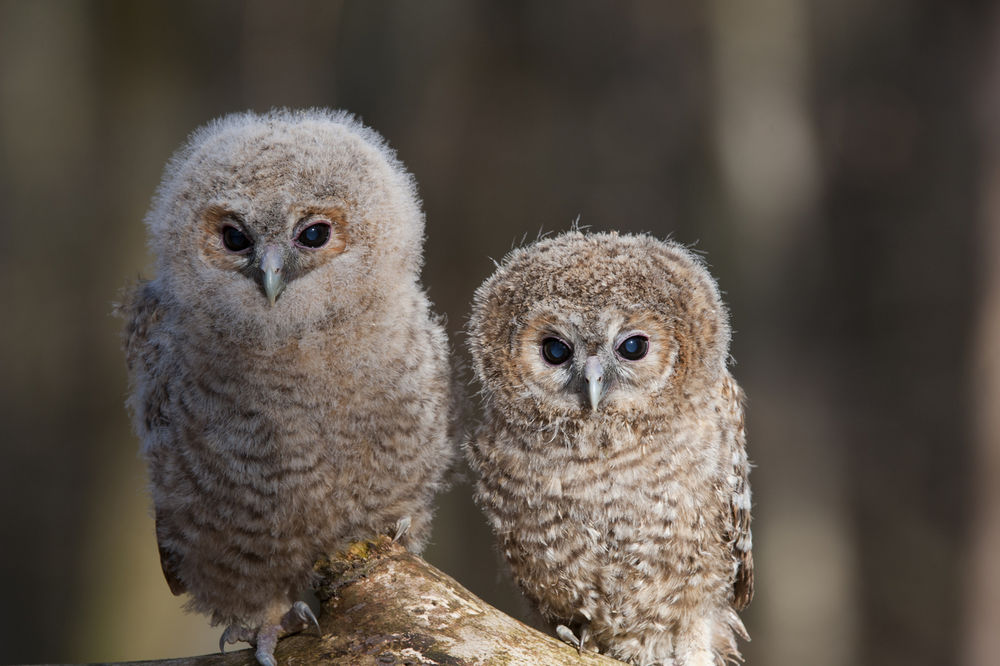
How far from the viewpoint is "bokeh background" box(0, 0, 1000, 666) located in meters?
4.86

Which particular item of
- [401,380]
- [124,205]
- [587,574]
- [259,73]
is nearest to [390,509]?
[401,380]

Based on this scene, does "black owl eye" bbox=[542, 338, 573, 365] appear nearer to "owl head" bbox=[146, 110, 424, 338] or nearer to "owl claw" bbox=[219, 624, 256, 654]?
"owl head" bbox=[146, 110, 424, 338]

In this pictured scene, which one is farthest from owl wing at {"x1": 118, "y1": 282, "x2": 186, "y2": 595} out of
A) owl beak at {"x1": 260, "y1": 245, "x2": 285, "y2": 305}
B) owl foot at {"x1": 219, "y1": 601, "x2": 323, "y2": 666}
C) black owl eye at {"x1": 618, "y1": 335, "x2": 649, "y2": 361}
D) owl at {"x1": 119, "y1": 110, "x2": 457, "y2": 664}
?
black owl eye at {"x1": 618, "y1": 335, "x2": 649, "y2": 361}

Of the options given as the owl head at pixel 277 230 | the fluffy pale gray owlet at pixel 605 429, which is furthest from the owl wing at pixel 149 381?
the fluffy pale gray owlet at pixel 605 429

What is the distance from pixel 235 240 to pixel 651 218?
3592mm

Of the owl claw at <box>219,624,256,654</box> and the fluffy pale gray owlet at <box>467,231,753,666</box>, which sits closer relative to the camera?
the fluffy pale gray owlet at <box>467,231,753,666</box>

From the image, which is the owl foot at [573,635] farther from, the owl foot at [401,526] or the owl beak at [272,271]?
the owl beak at [272,271]

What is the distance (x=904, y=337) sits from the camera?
16.3ft

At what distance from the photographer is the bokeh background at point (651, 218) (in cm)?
486

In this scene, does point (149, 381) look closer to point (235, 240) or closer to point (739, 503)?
point (235, 240)

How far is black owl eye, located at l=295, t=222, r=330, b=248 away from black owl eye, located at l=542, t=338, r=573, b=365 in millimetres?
556

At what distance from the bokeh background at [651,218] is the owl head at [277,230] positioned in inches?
118

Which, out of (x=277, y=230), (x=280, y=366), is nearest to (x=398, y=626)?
(x=280, y=366)

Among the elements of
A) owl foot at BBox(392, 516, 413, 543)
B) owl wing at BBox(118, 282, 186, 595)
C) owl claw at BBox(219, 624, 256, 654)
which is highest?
owl wing at BBox(118, 282, 186, 595)
